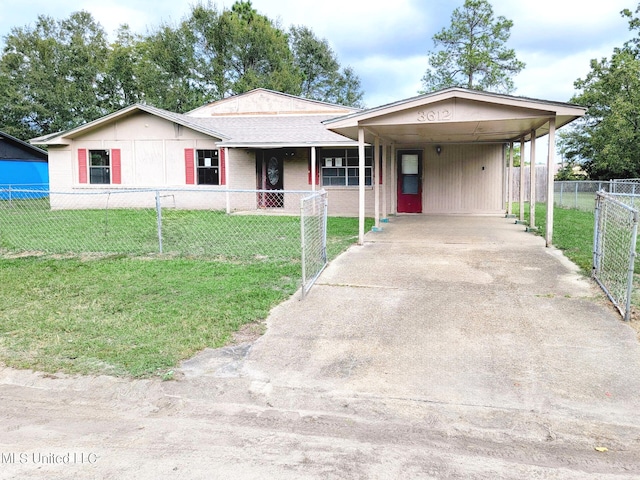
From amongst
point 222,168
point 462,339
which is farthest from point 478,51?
point 462,339

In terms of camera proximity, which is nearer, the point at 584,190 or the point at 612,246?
the point at 612,246

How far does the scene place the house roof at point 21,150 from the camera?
2606cm

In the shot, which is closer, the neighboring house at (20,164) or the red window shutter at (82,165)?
the red window shutter at (82,165)

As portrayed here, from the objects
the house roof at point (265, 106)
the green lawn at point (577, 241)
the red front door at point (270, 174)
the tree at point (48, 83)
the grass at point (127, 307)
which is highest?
the tree at point (48, 83)

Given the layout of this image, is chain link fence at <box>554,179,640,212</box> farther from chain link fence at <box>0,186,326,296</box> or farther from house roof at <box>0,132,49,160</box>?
house roof at <box>0,132,49,160</box>

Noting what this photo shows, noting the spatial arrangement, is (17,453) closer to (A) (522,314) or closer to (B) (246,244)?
(A) (522,314)

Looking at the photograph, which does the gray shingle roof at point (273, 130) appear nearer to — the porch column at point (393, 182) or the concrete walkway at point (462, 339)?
the porch column at point (393, 182)

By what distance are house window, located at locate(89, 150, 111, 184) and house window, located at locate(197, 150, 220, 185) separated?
3.30 metres

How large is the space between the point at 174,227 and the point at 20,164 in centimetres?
2006

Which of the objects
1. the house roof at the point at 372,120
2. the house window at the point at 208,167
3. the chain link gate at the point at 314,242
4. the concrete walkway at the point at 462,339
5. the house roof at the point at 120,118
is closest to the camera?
the concrete walkway at the point at 462,339

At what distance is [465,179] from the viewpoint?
1545 centimetres

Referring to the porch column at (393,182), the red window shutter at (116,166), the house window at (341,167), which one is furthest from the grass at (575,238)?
the red window shutter at (116,166)

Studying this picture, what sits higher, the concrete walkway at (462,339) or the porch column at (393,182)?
the porch column at (393,182)

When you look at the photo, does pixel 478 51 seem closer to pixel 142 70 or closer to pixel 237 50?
pixel 237 50
